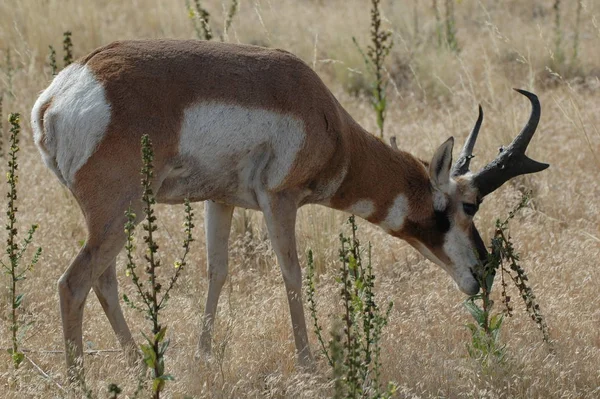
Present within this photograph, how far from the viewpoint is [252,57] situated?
6207mm

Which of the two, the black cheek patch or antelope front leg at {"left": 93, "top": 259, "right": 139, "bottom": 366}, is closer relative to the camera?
antelope front leg at {"left": 93, "top": 259, "right": 139, "bottom": 366}

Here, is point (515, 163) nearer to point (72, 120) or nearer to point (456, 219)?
point (456, 219)

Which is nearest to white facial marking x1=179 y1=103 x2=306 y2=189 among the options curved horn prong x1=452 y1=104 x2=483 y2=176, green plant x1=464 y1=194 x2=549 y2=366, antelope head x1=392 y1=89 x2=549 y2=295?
antelope head x1=392 y1=89 x2=549 y2=295

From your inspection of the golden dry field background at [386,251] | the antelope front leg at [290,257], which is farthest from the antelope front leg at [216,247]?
the antelope front leg at [290,257]

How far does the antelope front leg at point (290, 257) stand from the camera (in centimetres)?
626

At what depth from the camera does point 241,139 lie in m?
5.94

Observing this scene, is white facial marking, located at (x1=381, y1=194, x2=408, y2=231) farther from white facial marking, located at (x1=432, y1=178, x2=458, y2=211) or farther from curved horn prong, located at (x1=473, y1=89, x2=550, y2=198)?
curved horn prong, located at (x1=473, y1=89, x2=550, y2=198)

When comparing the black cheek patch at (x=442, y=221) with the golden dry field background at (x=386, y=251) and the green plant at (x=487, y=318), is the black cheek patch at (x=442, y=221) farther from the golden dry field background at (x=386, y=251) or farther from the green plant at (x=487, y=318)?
the golden dry field background at (x=386, y=251)

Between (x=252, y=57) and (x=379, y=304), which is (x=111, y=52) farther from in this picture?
(x=379, y=304)

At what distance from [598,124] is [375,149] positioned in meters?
5.01

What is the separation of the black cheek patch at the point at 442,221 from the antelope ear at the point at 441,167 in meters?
0.16

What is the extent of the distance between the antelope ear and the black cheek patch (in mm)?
159

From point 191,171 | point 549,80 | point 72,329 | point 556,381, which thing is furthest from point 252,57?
point 549,80

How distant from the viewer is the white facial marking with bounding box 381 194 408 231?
22.2 feet
